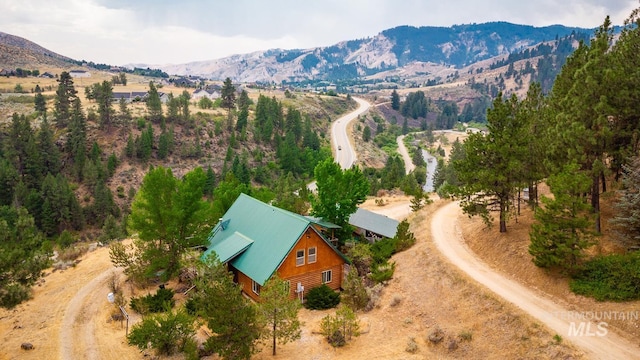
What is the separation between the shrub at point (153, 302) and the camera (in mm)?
30359

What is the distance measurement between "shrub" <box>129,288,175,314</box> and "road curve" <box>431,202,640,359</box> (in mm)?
20777

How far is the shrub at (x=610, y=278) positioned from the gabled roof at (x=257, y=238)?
A: 16.6 meters

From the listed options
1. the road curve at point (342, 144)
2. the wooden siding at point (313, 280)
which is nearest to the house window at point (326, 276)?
the wooden siding at point (313, 280)

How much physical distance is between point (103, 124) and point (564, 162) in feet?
299

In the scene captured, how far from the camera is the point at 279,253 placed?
102ft

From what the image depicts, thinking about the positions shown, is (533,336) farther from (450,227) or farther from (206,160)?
(206,160)

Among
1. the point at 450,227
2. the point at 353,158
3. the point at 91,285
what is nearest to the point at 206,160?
the point at 353,158

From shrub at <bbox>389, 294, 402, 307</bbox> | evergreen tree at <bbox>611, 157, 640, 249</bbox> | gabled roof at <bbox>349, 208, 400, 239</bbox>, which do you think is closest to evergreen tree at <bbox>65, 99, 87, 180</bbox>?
gabled roof at <bbox>349, 208, 400, 239</bbox>

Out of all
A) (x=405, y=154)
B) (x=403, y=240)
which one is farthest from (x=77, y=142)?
(x=405, y=154)

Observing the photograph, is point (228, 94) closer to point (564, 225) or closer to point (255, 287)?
point (255, 287)

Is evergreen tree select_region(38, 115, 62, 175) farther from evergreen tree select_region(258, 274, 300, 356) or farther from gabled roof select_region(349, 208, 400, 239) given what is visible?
evergreen tree select_region(258, 274, 300, 356)

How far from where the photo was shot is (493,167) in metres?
32.7

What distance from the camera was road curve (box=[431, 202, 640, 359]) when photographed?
64.4 ft

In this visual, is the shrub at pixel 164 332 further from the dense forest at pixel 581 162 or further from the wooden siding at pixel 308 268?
the dense forest at pixel 581 162
